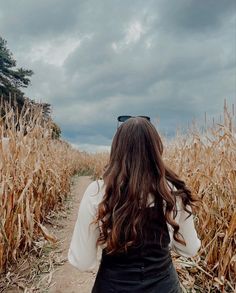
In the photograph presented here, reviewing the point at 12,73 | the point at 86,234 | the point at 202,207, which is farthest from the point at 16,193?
the point at 12,73

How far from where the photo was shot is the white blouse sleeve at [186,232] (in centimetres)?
190

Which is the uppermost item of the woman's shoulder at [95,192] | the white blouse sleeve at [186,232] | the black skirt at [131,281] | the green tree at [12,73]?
the green tree at [12,73]

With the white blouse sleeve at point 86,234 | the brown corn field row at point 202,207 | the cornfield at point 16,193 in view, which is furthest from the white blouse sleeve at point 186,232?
the cornfield at point 16,193

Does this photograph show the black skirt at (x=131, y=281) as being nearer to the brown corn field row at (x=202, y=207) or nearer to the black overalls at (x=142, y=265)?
the black overalls at (x=142, y=265)

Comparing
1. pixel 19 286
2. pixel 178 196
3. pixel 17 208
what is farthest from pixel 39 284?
pixel 178 196

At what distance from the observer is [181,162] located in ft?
17.7

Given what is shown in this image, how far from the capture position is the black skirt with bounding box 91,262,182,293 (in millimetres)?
1741

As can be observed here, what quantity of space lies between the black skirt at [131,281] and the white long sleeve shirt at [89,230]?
9 centimetres

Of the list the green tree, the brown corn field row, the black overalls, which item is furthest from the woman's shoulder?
the green tree

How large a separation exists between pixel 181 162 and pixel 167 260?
3.62 metres

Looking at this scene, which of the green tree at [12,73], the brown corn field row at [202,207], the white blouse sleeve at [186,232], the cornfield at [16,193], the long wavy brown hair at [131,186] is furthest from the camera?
the green tree at [12,73]

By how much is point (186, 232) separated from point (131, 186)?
0.43 metres

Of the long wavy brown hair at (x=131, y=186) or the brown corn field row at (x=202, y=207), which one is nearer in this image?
the long wavy brown hair at (x=131, y=186)

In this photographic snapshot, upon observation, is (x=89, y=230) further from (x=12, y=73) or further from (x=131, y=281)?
(x=12, y=73)
